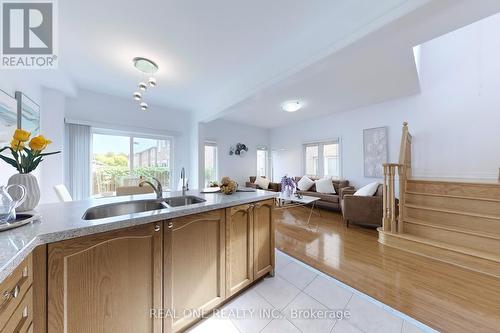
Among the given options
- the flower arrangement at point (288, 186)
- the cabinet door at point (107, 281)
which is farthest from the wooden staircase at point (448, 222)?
the cabinet door at point (107, 281)

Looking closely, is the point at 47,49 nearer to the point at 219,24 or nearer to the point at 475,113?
the point at 219,24

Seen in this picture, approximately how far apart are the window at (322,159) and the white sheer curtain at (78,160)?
5.46 meters

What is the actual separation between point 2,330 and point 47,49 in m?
2.97

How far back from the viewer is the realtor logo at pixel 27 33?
5.37 ft

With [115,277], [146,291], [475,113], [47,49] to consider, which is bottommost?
[146,291]

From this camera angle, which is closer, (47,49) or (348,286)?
(348,286)

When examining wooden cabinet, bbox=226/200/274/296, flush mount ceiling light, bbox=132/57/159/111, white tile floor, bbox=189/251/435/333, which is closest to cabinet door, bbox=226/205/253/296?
wooden cabinet, bbox=226/200/274/296

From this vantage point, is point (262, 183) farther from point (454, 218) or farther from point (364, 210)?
point (454, 218)

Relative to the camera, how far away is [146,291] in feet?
3.69

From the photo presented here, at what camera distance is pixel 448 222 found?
2.52 m

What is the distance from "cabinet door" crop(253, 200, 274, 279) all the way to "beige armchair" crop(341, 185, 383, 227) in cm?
211

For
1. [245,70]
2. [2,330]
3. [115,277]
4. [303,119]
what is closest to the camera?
[2,330]

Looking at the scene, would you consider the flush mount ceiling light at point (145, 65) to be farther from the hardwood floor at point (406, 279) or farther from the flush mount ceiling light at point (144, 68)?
the hardwood floor at point (406, 279)

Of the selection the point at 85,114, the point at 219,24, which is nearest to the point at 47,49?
the point at 85,114
